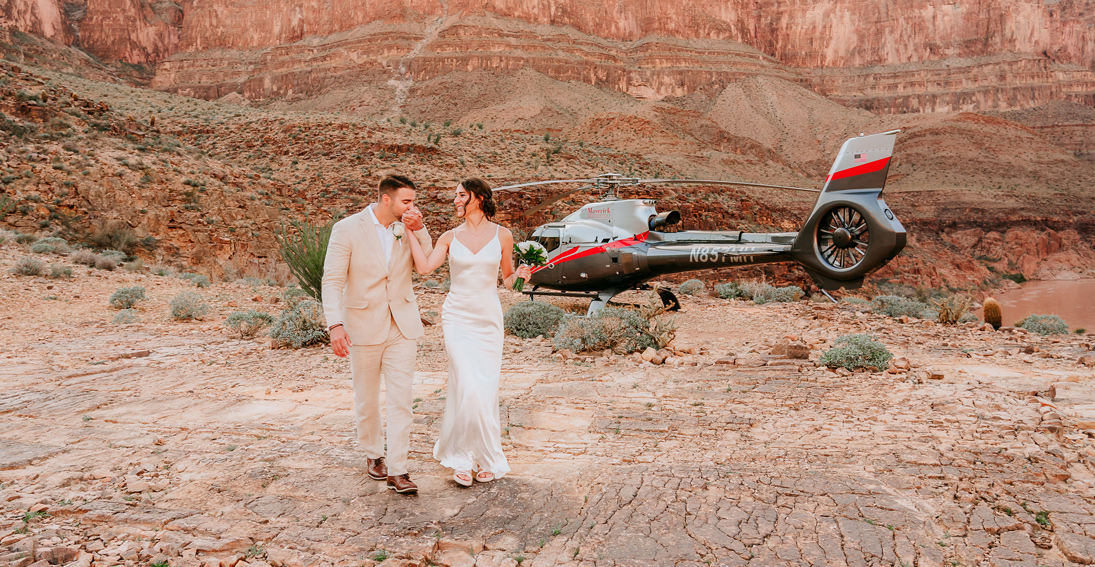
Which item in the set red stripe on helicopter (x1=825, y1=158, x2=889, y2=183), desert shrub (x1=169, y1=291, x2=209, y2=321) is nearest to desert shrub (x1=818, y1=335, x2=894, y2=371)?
red stripe on helicopter (x1=825, y1=158, x2=889, y2=183)

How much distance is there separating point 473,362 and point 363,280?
36.0 inches

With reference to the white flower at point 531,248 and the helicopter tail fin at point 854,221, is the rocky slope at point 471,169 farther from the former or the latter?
the helicopter tail fin at point 854,221

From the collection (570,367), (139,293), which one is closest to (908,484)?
(570,367)

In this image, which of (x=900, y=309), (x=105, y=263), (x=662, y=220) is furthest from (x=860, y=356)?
(x=105, y=263)

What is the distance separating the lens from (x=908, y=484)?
435cm

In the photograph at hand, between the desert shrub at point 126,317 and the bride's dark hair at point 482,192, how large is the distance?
10.3 meters

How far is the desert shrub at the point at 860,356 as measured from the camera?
26.9 feet

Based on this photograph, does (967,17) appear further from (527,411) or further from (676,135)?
Result: (527,411)

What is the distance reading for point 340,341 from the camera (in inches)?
150

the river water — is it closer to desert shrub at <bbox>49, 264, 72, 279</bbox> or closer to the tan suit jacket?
the tan suit jacket

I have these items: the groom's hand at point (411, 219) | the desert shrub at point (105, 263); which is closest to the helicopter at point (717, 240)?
the groom's hand at point (411, 219)

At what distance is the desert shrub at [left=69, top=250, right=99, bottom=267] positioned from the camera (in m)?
16.4

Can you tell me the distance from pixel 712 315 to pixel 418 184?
1830cm

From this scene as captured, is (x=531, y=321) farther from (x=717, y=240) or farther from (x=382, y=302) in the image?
(x=382, y=302)
